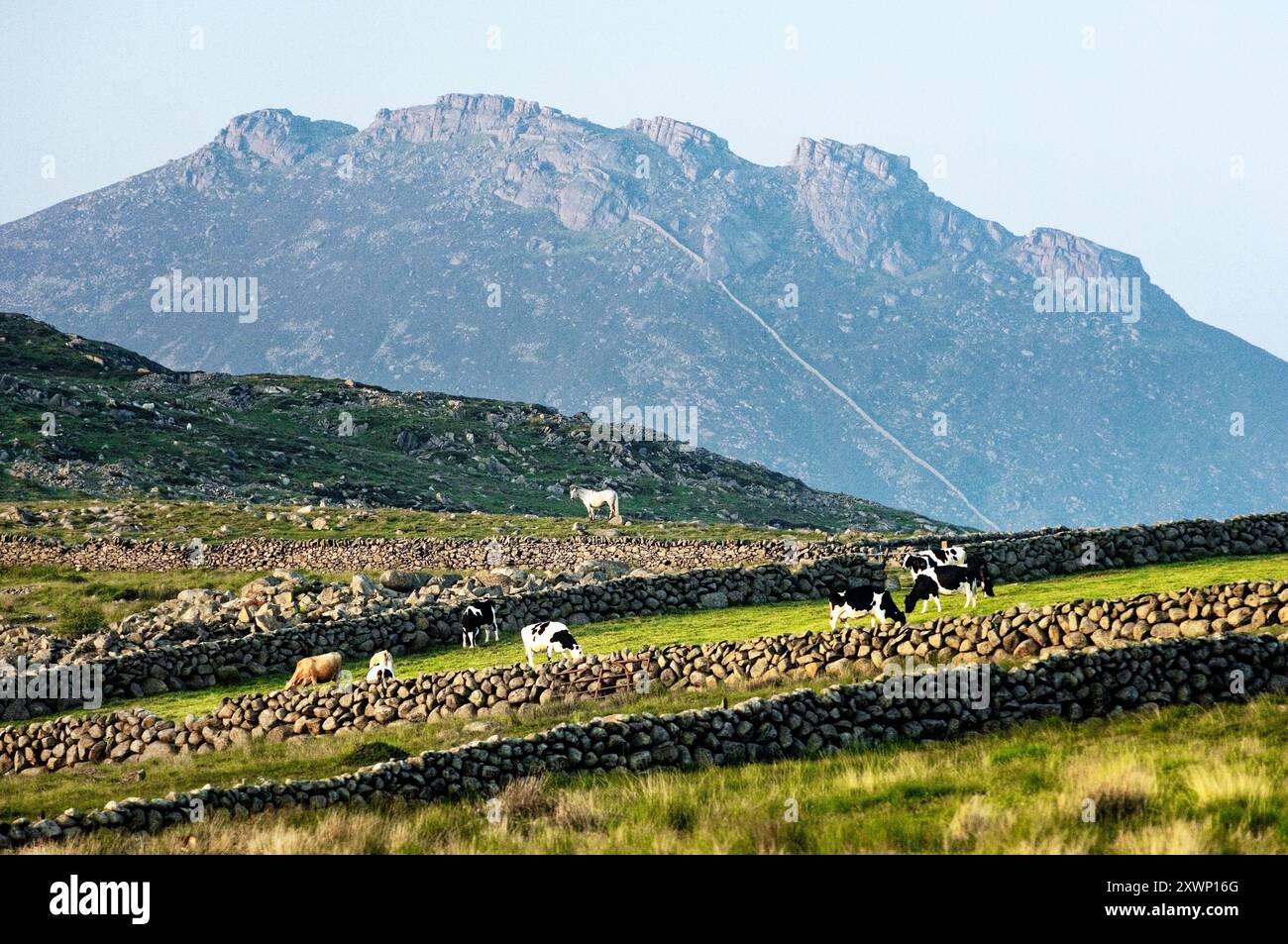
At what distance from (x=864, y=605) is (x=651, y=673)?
513 cm

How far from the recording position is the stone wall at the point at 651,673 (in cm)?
2058

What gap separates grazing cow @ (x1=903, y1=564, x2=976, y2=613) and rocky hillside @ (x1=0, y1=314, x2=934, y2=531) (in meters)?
43.9

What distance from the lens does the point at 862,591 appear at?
975 inches

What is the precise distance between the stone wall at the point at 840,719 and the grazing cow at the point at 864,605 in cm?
673

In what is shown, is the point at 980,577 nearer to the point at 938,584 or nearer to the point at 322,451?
the point at 938,584

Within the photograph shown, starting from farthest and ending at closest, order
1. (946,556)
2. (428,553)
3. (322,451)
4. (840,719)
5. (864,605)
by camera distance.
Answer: (322,451)
(428,553)
(946,556)
(864,605)
(840,719)

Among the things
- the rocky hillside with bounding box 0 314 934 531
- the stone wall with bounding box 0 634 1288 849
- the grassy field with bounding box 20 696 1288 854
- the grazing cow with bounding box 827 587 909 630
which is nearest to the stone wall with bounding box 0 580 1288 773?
the grazing cow with bounding box 827 587 909 630

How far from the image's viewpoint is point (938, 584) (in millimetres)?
26859

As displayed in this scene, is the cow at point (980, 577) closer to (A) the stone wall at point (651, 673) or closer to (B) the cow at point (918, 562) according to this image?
(B) the cow at point (918, 562)

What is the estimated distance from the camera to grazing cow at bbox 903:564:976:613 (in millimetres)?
26156

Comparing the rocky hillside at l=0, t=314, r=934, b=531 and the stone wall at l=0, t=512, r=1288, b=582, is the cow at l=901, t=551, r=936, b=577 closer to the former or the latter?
the stone wall at l=0, t=512, r=1288, b=582

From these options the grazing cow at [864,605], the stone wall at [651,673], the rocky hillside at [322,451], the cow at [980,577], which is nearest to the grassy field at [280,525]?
the rocky hillside at [322,451]

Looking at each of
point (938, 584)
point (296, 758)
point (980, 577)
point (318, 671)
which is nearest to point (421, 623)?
point (318, 671)
